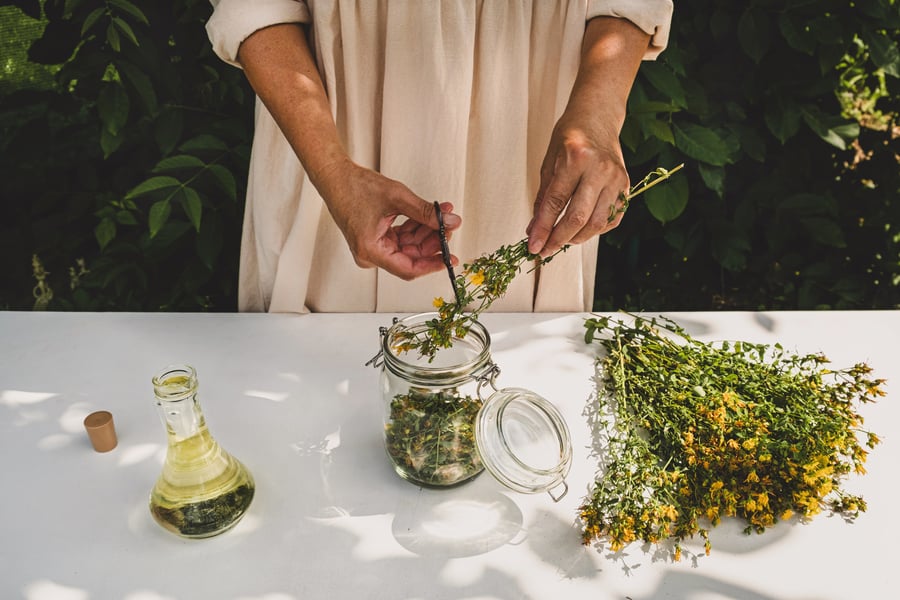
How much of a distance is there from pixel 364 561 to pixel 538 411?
0.99 ft

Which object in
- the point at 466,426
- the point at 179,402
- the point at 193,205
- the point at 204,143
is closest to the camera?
the point at 179,402

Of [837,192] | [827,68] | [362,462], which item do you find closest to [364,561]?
[362,462]

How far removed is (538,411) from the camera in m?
0.90

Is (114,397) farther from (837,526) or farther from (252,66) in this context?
(837,526)

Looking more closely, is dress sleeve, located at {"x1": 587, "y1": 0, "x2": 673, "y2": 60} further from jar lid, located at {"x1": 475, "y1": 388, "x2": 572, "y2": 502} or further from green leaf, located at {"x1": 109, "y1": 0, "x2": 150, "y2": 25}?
green leaf, located at {"x1": 109, "y1": 0, "x2": 150, "y2": 25}

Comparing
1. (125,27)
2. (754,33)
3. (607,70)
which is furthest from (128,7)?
(754,33)

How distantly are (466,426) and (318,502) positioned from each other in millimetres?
237

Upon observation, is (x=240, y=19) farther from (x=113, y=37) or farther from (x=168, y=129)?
(x=168, y=129)

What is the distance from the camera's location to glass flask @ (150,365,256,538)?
785mm

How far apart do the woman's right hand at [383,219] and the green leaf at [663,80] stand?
0.96 metres

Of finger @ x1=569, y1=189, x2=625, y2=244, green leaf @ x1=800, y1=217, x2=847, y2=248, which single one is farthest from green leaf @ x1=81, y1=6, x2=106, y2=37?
green leaf @ x1=800, y1=217, x2=847, y2=248

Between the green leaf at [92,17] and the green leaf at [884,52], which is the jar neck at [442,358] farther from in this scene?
the green leaf at [884,52]

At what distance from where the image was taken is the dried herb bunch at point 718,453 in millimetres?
836

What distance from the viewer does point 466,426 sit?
87 cm
